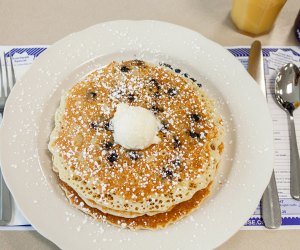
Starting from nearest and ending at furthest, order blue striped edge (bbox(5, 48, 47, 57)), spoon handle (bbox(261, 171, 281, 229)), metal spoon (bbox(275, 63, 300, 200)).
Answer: spoon handle (bbox(261, 171, 281, 229)) → metal spoon (bbox(275, 63, 300, 200)) → blue striped edge (bbox(5, 48, 47, 57))

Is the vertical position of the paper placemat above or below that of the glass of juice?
below

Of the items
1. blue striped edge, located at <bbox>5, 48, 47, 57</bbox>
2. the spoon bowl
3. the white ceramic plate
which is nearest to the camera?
the white ceramic plate

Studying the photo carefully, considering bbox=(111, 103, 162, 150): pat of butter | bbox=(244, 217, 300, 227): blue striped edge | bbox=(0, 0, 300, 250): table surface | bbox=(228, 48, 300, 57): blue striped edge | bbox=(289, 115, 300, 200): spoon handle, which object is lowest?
bbox=(244, 217, 300, 227): blue striped edge

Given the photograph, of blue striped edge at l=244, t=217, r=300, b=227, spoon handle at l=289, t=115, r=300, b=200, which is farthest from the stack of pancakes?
spoon handle at l=289, t=115, r=300, b=200

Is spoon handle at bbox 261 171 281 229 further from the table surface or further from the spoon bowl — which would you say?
the table surface

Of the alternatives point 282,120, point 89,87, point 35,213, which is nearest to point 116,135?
point 89,87

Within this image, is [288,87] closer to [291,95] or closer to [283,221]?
[291,95]

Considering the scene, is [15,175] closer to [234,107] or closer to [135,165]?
[135,165]
